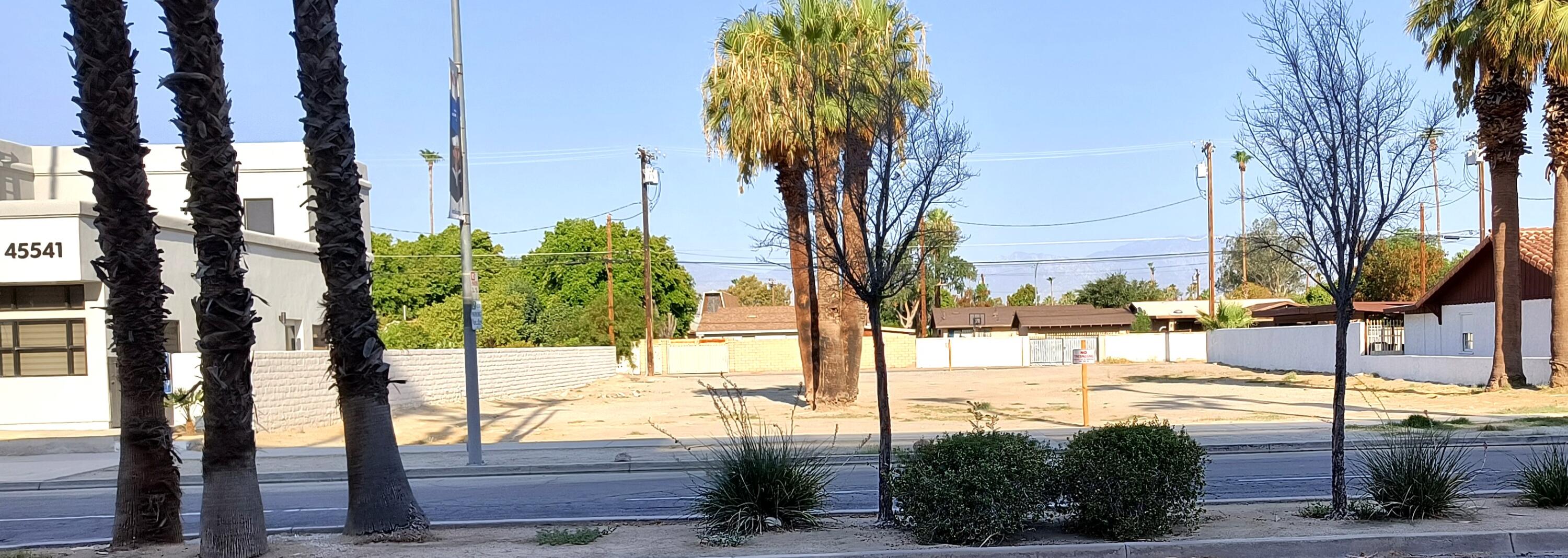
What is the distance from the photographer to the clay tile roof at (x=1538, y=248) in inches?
1229

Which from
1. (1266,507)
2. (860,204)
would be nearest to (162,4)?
(860,204)

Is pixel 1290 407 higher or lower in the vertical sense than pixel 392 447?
lower

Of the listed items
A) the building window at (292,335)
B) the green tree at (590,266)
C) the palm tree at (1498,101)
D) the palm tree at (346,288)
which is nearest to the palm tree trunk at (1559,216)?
the palm tree at (1498,101)

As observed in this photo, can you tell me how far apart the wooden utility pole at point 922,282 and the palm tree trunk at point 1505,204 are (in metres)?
13.6

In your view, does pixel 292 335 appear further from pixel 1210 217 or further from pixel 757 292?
pixel 757 292

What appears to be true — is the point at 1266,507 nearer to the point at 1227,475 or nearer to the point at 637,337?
the point at 1227,475

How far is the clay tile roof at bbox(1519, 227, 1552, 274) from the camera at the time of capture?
1229 inches

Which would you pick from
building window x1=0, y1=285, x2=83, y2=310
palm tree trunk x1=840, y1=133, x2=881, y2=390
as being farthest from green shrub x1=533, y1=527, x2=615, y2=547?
building window x1=0, y1=285, x2=83, y2=310

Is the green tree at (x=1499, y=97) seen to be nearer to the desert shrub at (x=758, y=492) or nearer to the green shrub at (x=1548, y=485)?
the green shrub at (x=1548, y=485)

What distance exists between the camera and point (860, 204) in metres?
9.52

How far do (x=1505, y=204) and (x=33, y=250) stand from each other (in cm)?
3218

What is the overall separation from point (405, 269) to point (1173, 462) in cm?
7750

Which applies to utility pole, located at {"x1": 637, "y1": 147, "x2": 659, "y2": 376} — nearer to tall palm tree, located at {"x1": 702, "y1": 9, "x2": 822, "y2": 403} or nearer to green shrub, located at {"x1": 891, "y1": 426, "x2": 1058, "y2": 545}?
tall palm tree, located at {"x1": 702, "y1": 9, "x2": 822, "y2": 403}

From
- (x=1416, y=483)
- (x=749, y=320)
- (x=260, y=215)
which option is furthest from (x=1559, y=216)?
(x=749, y=320)
